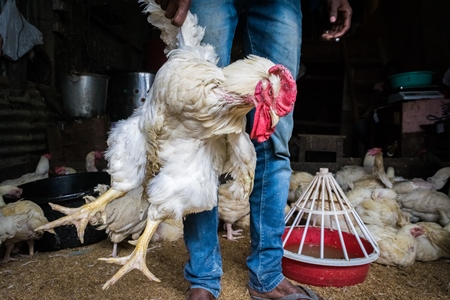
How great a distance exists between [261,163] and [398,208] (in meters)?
1.75

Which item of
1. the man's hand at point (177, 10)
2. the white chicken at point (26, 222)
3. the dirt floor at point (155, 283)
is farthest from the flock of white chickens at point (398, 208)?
the white chicken at point (26, 222)

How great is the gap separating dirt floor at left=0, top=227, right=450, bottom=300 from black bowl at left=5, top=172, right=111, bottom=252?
74 mm

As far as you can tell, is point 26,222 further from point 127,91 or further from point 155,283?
point 127,91

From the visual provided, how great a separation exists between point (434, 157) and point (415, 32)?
11.2 feet

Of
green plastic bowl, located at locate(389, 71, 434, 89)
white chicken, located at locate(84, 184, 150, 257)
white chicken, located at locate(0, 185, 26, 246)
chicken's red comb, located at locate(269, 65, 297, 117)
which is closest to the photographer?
chicken's red comb, located at locate(269, 65, 297, 117)

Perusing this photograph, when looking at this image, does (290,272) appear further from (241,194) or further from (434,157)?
(434,157)

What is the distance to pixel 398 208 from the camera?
297cm

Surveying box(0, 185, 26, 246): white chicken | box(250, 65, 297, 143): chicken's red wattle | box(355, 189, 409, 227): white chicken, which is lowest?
box(0, 185, 26, 246): white chicken

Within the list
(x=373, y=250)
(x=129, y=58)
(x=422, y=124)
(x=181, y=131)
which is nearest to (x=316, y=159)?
(x=422, y=124)

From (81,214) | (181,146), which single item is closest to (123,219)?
(81,214)

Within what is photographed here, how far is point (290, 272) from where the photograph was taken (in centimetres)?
211

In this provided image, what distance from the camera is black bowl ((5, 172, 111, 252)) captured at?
8.62 feet

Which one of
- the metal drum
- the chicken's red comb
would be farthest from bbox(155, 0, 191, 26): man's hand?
the metal drum

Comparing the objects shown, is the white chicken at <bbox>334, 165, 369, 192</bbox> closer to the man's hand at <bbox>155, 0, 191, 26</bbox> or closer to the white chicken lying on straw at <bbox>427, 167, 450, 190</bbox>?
the white chicken lying on straw at <bbox>427, 167, 450, 190</bbox>
